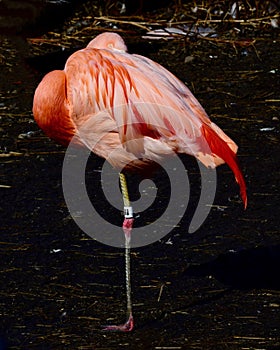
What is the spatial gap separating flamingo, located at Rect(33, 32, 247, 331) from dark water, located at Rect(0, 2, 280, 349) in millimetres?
193

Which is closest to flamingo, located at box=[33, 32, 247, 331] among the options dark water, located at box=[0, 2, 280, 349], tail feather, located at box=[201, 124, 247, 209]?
tail feather, located at box=[201, 124, 247, 209]

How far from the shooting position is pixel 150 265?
3945 millimetres

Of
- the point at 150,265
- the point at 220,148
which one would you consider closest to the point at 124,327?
the point at 150,265

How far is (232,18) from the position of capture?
685cm

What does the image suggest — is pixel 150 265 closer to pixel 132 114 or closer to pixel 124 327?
pixel 124 327

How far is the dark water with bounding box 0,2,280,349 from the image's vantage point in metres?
3.46

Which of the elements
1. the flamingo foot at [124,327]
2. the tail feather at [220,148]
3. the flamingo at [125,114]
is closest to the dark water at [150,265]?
the flamingo foot at [124,327]

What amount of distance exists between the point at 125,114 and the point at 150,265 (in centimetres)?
74

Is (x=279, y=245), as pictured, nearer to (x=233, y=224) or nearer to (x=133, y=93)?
(x=233, y=224)

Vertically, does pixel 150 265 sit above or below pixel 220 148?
below

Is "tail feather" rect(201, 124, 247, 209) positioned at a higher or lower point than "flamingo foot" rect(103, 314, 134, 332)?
higher

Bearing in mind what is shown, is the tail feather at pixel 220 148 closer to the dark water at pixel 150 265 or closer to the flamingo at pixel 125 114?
the flamingo at pixel 125 114

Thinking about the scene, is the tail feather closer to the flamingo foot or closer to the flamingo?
the flamingo

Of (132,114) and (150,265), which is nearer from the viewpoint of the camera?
(132,114)
